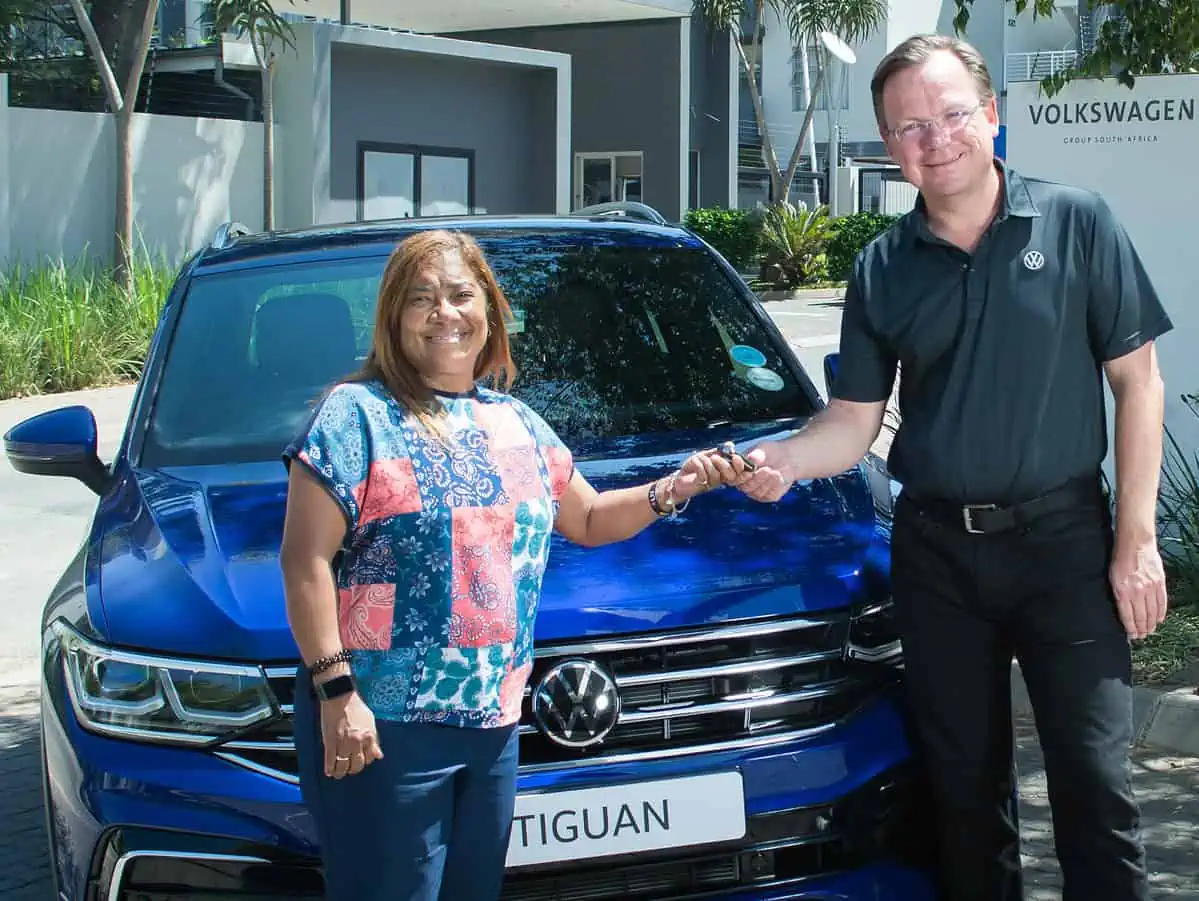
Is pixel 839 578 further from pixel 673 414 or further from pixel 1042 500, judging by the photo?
pixel 673 414

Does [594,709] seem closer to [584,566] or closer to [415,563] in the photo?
[584,566]

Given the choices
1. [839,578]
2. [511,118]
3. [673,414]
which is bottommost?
[839,578]

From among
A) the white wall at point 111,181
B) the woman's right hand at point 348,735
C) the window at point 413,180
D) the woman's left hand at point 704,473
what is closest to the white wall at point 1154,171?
the woman's left hand at point 704,473

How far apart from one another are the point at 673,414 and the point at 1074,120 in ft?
10.9

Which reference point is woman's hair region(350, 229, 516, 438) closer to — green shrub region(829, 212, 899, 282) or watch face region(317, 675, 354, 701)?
watch face region(317, 675, 354, 701)

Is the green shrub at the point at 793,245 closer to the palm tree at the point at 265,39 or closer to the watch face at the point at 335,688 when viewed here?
the palm tree at the point at 265,39

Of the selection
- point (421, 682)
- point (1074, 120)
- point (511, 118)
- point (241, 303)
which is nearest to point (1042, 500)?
point (421, 682)

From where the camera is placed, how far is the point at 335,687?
2.45m

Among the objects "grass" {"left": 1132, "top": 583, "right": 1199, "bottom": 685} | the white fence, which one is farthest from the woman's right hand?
the white fence

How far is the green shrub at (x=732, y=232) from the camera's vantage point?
30.9 meters

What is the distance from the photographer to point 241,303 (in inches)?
178

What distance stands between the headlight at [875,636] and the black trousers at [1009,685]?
4.0 inches

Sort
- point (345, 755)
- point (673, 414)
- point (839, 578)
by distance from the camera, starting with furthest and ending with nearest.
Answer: point (673, 414) < point (839, 578) < point (345, 755)

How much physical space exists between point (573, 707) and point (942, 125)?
129 centimetres
